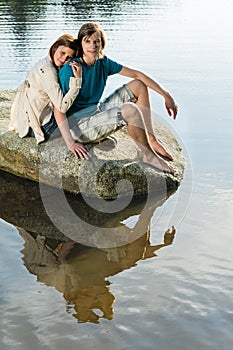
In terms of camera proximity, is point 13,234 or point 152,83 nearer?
point 13,234

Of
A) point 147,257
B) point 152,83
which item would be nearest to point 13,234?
point 147,257

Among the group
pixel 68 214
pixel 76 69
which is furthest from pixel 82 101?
pixel 68 214

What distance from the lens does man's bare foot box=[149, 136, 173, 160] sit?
6.89m

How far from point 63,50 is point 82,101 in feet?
2.08

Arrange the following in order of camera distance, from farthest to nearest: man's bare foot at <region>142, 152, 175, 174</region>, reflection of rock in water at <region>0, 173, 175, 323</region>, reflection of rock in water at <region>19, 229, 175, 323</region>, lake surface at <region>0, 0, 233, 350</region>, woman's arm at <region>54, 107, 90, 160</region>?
man's bare foot at <region>142, 152, 175, 174</region>, woman's arm at <region>54, 107, 90, 160</region>, reflection of rock in water at <region>0, 173, 175, 323</region>, reflection of rock in water at <region>19, 229, 175, 323</region>, lake surface at <region>0, 0, 233, 350</region>

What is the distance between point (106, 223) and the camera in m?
5.90

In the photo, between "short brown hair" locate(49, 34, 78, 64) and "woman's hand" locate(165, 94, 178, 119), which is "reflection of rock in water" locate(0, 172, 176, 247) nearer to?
"woman's hand" locate(165, 94, 178, 119)

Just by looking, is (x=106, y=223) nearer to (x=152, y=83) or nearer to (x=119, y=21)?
(x=152, y=83)

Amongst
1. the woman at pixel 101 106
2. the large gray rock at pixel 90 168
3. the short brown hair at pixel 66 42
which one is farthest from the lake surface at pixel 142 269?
the short brown hair at pixel 66 42

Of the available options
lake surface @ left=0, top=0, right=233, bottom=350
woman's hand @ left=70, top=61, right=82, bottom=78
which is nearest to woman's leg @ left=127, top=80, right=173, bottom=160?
lake surface @ left=0, top=0, right=233, bottom=350

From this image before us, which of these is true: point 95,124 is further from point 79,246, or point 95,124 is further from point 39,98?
point 79,246

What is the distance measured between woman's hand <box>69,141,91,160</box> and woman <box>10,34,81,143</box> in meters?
0.39

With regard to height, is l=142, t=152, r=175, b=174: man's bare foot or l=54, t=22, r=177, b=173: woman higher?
l=54, t=22, r=177, b=173: woman

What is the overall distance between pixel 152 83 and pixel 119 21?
48.0 feet
